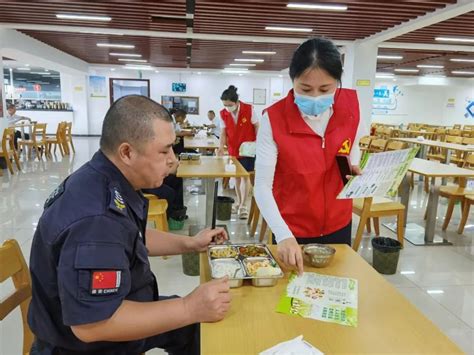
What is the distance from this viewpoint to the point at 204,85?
14508 mm

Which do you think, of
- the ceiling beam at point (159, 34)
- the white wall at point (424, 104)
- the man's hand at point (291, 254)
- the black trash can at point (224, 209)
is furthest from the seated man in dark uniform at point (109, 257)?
the white wall at point (424, 104)

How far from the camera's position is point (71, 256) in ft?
2.61

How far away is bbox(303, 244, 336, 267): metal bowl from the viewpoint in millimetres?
1322

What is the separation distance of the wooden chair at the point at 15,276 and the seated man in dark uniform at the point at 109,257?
23 centimetres

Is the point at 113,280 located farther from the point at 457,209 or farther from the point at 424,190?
the point at 424,190

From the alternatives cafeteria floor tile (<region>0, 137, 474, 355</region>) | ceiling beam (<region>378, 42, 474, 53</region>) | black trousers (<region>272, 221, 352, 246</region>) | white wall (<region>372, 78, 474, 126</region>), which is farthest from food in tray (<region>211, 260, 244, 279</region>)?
white wall (<region>372, 78, 474, 126</region>)

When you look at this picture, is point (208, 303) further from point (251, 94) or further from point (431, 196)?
point (251, 94)

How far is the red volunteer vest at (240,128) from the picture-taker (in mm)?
4516

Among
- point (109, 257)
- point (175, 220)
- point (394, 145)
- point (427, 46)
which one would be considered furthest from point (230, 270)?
point (427, 46)

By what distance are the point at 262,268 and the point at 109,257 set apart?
571 millimetres

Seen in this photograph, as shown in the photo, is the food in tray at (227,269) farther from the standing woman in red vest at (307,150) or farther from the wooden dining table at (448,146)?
the wooden dining table at (448,146)

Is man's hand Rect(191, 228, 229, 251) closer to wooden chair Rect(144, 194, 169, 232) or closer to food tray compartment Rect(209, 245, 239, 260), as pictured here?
food tray compartment Rect(209, 245, 239, 260)

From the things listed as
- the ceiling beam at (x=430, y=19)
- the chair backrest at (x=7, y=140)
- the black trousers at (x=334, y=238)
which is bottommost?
the chair backrest at (x=7, y=140)

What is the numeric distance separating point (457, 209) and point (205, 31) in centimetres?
562
